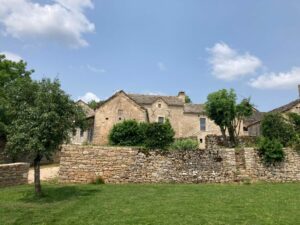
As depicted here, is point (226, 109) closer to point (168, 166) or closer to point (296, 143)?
point (296, 143)

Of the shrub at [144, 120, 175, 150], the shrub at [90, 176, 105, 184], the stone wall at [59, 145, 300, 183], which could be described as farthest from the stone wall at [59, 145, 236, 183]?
the shrub at [144, 120, 175, 150]

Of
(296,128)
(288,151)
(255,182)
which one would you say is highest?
(296,128)

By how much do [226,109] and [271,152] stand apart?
7281 millimetres

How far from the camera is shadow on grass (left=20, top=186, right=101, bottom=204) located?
41.9ft

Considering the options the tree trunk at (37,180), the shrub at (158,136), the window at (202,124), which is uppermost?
the window at (202,124)

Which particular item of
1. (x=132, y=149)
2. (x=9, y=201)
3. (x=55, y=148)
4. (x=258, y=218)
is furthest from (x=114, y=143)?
(x=258, y=218)

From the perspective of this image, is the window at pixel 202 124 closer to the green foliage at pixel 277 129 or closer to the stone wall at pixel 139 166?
the green foliage at pixel 277 129

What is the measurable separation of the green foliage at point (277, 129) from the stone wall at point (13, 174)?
1682cm

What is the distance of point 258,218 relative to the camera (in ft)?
30.0

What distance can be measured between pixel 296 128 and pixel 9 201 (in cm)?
2130

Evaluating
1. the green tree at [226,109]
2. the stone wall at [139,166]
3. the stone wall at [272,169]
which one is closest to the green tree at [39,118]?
the stone wall at [139,166]

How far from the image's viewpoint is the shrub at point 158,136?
19.3 metres

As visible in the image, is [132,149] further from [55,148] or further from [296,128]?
[296,128]

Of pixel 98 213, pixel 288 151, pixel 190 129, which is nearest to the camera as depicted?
pixel 98 213
